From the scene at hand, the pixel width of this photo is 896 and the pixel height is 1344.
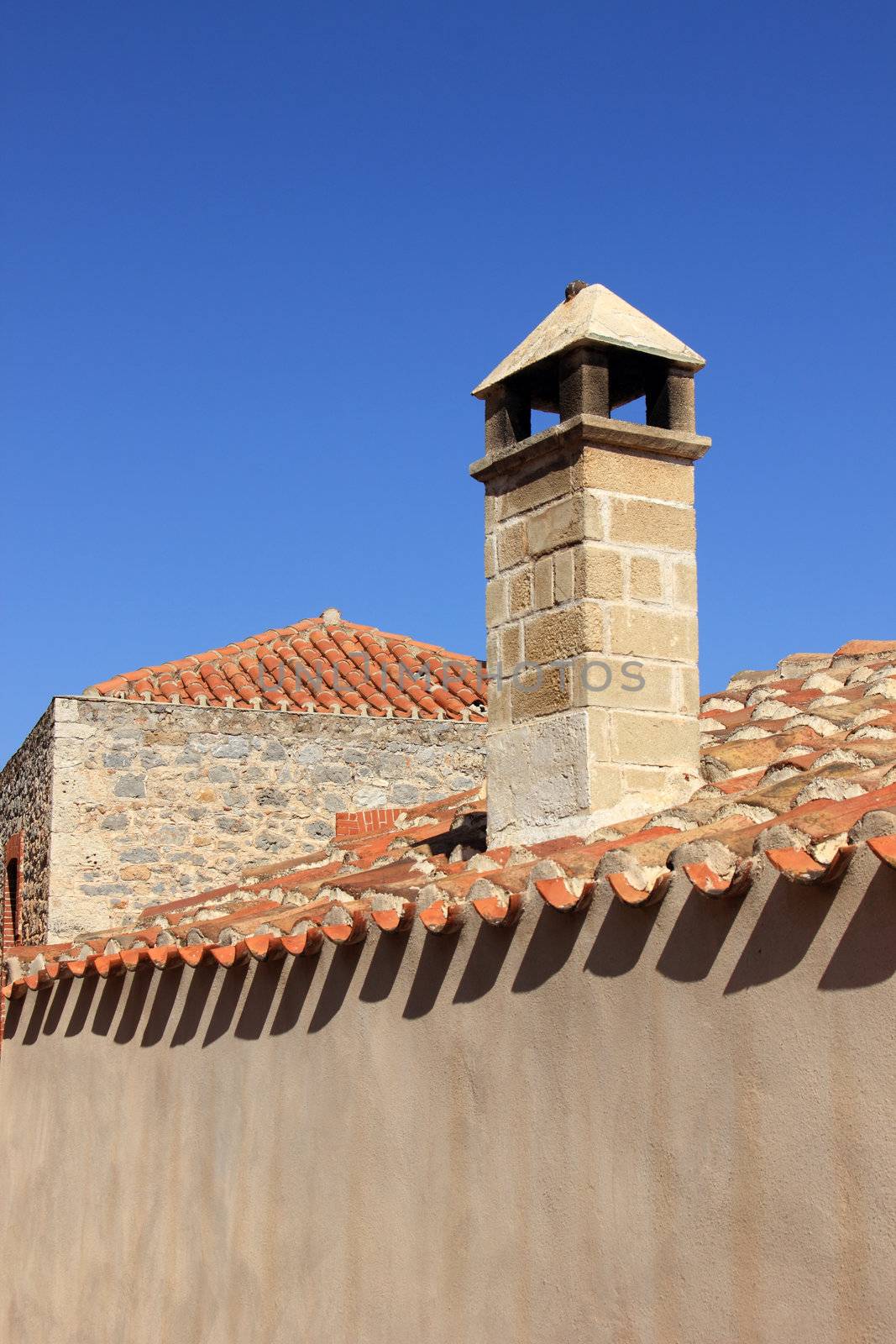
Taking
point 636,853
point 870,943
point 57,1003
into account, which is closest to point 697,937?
point 870,943

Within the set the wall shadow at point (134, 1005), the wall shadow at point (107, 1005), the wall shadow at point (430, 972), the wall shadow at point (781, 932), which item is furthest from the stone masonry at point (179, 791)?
the wall shadow at point (781, 932)

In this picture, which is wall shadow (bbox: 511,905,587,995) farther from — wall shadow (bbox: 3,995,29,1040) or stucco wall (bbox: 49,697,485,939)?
stucco wall (bbox: 49,697,485,939)

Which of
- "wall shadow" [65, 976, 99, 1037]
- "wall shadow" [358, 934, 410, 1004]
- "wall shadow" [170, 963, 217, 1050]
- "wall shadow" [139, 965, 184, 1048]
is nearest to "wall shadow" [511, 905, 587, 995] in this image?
"wall shadow" [358, 934, 410, 1004]

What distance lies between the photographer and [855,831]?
3.46 metres

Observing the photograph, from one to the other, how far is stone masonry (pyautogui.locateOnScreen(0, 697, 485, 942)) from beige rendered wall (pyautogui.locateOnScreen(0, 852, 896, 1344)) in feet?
17.0

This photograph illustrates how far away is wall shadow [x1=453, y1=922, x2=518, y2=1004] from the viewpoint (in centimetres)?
423

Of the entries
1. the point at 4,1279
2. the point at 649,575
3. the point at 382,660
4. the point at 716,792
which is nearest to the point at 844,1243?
the point at 716,792

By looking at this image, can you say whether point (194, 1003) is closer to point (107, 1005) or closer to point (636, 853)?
point (107, 1005)

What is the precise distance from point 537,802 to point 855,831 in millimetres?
2427

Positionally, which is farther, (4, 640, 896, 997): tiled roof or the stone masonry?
the stone masonry

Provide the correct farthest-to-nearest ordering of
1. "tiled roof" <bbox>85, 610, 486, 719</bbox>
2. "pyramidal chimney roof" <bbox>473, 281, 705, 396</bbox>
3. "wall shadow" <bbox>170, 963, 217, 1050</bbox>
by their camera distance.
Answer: "tiled roof" <bbox>85, 610, 486, 719</bbox>
"pyramidal chimney roof" <bbox>473, 281, 705, 396</bbox>
"wall shadow" <bbox>170, 963, 217, 1050</bbox>

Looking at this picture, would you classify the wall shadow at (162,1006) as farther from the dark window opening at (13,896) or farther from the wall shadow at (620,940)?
the dark window opening at (13,896)

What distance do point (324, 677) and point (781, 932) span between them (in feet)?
33.1

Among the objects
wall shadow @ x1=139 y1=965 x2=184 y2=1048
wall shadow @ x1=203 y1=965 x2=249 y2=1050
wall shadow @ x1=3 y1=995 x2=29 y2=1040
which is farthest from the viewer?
wall shadow @ x1=3 y1=995 x2=29 y2=1040
